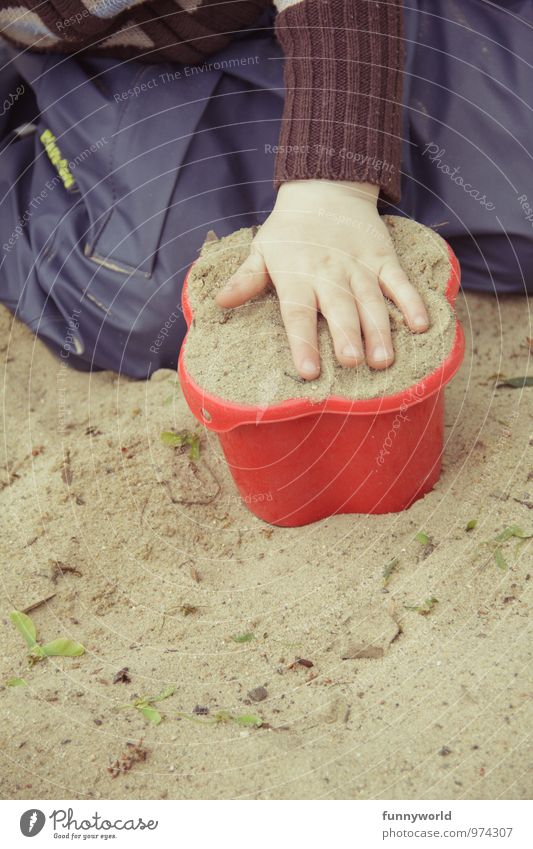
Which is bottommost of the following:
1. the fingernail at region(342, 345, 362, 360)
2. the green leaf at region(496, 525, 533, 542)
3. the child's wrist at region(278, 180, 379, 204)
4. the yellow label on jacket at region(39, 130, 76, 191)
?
the green leaf at region(496, 525, 533, 542)

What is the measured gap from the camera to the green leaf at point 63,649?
1.00 m

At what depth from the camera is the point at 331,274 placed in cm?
105

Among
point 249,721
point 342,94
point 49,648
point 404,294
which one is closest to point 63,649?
point 49,648

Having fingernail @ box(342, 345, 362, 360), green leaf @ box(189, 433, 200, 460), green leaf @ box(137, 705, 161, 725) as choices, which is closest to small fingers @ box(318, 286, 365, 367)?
fingernail @ box(342, 345, 362, 360)

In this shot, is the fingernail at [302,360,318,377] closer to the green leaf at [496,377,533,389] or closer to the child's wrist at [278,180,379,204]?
the child's wrist at [278,180,379,204]

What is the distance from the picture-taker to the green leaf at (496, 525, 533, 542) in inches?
39.4

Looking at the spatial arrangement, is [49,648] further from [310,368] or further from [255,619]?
[310,368]

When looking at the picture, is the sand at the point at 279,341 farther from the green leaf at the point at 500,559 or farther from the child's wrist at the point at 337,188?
the green leaf at the point at 500,559

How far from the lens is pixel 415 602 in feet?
3.16

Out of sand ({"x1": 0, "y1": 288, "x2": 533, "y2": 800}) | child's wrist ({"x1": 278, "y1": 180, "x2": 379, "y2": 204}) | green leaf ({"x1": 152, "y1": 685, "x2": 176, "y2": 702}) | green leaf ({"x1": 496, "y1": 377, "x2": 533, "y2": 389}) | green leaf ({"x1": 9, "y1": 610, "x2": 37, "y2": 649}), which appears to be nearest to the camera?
sand ({"x1": 0, "y1": 288, "x2": 533, "y2": 800})

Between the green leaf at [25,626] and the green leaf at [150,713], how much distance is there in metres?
0.19

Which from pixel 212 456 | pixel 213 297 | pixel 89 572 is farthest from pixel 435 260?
pixel 89 572

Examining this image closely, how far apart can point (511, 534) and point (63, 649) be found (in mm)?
569

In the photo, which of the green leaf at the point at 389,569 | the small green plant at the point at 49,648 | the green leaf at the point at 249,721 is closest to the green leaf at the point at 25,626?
the small green plant at the point at 49,648
